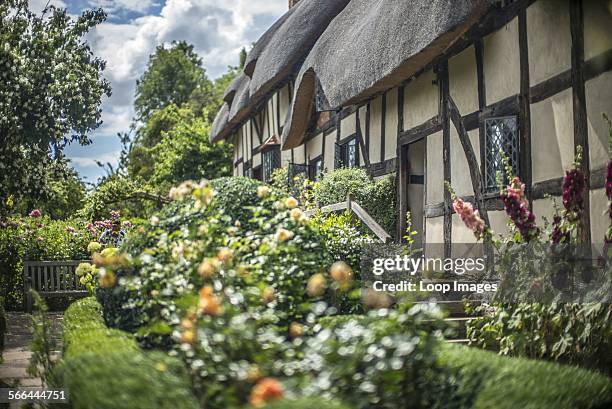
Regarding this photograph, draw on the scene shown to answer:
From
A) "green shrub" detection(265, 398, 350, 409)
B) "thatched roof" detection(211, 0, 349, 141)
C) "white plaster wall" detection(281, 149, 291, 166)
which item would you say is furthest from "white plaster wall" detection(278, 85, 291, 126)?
"green shrub" detection(265, 398, 350, 409)

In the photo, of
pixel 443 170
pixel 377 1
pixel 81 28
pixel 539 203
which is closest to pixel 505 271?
pixel 539 203

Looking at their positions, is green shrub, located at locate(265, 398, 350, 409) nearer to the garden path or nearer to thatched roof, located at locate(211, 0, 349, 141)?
the garden path

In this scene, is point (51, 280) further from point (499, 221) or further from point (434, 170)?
point (499, 221)

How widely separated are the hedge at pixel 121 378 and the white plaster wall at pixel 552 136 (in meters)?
4.16

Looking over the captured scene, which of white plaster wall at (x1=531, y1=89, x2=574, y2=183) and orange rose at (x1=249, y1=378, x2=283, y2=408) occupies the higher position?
white plaster wall at (x1=531, y1=89, x2=574, y2=183)

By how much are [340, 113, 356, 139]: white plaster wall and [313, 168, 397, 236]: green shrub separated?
1292 millimetres

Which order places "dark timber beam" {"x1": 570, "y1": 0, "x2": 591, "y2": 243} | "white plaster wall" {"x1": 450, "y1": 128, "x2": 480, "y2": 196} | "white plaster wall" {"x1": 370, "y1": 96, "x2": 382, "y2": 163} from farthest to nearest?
"white plaster wall" {"x1": 370, "y1": 96, "x2": 382, "y2": 163}
"white plaster wall" {"x1": 450, "y1": 128, "x2": 480, "y2": 196}
"dark timber beam" {"x1": 570, "y1": 0, "x2": 591, "y2": 243}

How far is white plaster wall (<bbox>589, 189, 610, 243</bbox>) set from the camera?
5840 mm

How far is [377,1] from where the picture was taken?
10.7 metres

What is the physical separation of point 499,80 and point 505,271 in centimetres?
281

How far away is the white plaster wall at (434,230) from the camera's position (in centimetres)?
898

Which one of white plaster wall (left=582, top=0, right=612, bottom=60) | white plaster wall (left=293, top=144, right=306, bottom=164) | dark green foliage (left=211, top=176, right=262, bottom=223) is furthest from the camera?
white plaster wall (left=293, top=144, right=306, bottom=164)

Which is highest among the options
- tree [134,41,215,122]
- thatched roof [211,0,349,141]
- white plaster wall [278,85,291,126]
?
tree [134,41,215,122]

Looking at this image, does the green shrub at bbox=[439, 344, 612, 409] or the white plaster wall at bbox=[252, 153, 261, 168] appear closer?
the green shrub at bbox=[439, 344, 612, 409]
